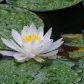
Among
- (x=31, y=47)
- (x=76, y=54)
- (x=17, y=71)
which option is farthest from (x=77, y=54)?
(x=17, y=71)

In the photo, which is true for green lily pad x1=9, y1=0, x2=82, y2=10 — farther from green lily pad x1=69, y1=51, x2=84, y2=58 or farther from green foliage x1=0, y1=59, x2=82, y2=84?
green foliage x1=0, y1=59, x2=82, y2=84

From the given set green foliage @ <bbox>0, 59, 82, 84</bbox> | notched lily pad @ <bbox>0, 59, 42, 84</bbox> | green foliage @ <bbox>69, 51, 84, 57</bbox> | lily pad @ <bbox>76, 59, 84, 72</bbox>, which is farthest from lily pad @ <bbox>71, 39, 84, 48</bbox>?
notched lily pad @ <bbox>0, 59, 42, 84</bbox>

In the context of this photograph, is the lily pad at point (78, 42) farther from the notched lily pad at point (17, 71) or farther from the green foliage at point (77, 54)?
the notched lily pad at point (17, 71)

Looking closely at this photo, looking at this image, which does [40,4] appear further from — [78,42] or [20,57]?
[20,57]

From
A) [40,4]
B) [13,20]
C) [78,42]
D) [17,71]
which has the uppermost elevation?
[40,4]

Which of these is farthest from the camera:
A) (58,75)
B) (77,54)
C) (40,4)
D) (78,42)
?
(40,4)

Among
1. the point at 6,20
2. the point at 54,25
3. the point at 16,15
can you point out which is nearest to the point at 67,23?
the point at 54,25

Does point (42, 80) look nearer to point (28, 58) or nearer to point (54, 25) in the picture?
point (28, 58)
